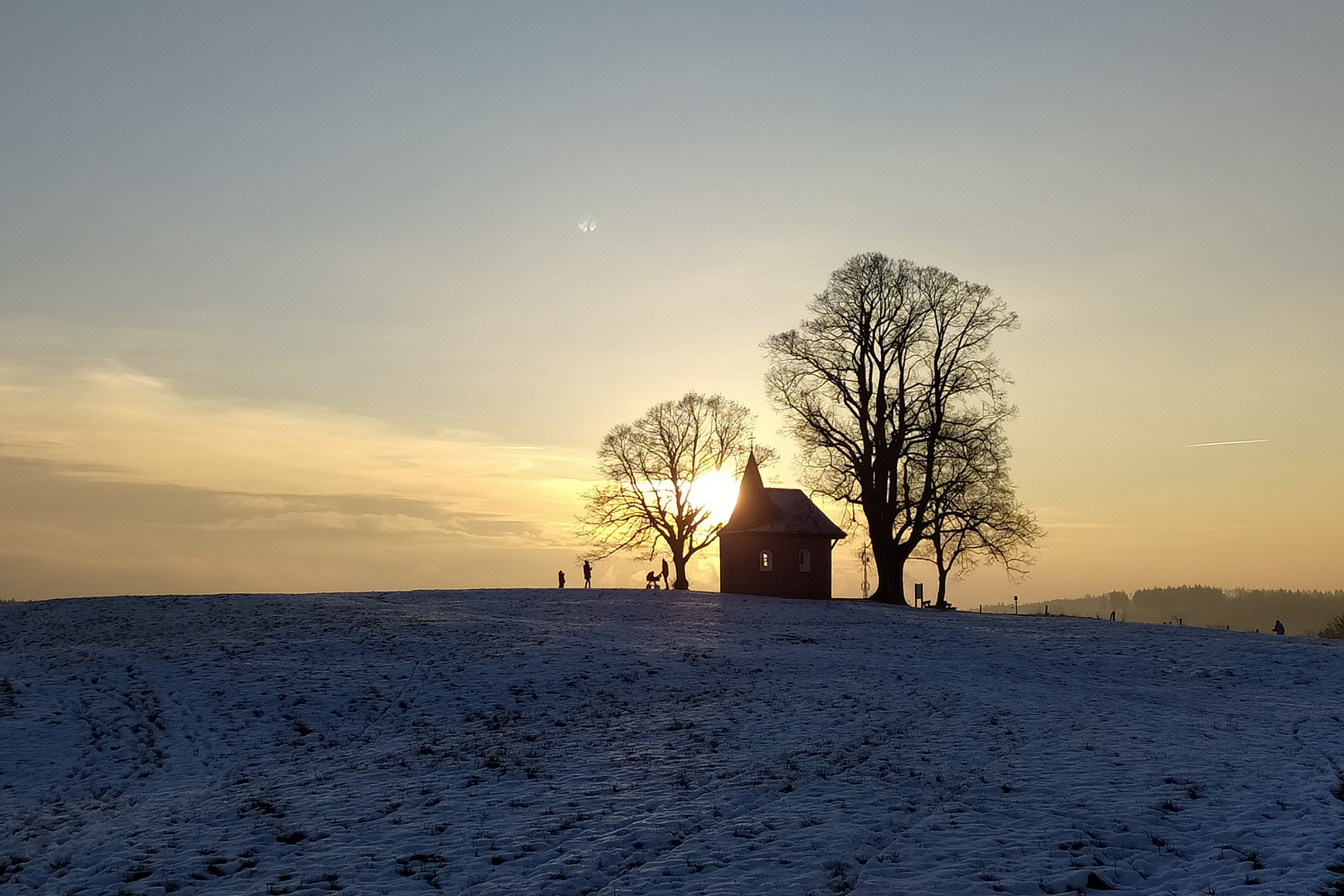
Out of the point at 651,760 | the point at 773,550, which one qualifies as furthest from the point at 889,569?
the point at 651,760

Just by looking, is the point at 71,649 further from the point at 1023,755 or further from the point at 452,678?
the point at 1023,755

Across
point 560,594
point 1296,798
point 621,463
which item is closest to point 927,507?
point 560,594

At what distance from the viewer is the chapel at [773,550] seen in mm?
55281

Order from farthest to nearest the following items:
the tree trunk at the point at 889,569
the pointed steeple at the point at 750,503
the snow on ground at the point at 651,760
Result: the pointed steeple at the point at 750,503, the tree trunk at the point at 889,569, the snow on ground at the point at 651,760

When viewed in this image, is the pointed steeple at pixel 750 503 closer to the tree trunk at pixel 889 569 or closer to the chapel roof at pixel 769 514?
the chapel roof at pixel 769 514

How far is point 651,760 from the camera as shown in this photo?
683 inches

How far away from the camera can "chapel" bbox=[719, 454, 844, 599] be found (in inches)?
2176

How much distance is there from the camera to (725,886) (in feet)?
37.1

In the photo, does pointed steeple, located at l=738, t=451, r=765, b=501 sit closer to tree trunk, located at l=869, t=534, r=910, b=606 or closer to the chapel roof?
the chapel roof

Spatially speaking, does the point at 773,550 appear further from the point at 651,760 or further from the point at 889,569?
the point at 651,760

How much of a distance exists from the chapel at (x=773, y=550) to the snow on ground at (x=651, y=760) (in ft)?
70.1

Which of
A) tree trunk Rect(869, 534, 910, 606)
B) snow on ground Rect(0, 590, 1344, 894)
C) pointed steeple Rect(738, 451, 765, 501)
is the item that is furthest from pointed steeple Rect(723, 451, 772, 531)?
snow on ground Rect(0, 590, 1344, 894)

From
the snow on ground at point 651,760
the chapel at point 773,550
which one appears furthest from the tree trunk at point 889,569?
the snow on ground at point 651,760

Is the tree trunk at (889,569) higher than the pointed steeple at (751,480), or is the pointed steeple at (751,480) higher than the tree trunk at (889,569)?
the pointed steeple at (751,480)
